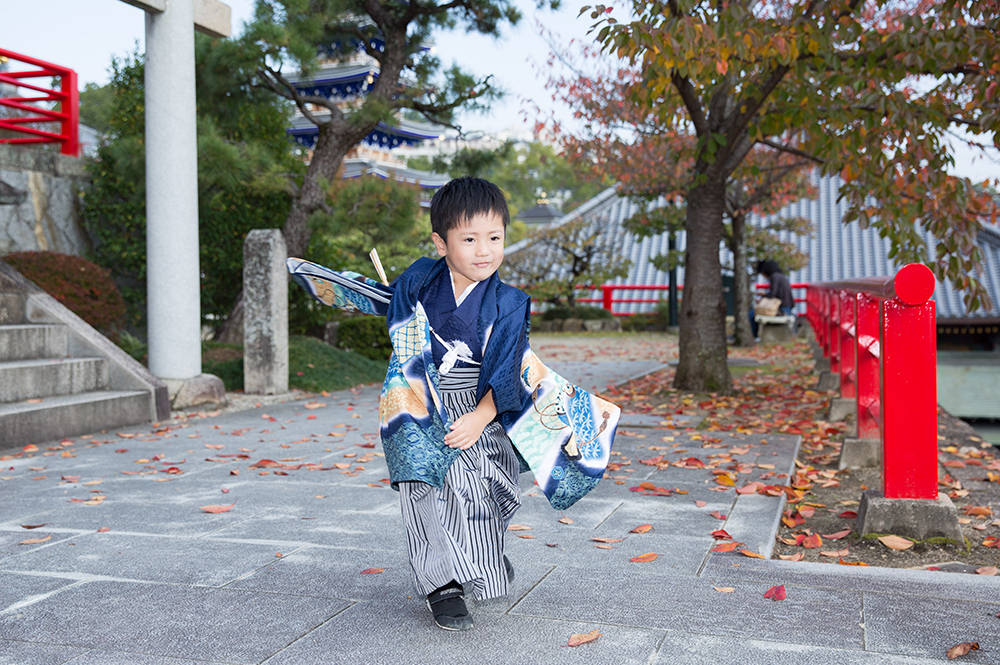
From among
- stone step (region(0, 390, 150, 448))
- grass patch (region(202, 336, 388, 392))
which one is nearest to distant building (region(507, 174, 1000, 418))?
grass patch (region(202, 336, 388, 392))

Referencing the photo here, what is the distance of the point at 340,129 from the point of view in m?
9.75

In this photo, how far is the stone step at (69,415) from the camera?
18.8ft

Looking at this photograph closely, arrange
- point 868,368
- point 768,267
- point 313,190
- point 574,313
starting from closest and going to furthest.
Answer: point 868,368 → point 313,190 → point 768,267 → point 574,313

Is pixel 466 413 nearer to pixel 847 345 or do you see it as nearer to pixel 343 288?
pixel 343 288

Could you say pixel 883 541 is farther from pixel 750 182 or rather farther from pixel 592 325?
pixel 592 325

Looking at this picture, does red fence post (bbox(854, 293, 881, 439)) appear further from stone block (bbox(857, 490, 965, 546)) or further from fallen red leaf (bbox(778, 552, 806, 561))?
fallen red leaf (bbox(778, 552, 806, 561))

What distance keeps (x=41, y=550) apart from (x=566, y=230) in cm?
1781

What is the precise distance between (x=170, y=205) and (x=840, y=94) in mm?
5863

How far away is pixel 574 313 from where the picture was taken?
2088 centimetres

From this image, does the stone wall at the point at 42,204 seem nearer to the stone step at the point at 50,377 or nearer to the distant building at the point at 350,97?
the stone step at the point at 50,377

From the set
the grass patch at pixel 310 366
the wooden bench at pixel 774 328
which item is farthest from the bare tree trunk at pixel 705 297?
the wooden bench at pixel 774 328

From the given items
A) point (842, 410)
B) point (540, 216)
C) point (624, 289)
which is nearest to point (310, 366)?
point (842, 410)

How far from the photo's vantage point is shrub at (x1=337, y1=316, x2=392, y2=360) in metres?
11.4

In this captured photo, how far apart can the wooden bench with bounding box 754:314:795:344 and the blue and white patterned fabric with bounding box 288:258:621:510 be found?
15.6 m
